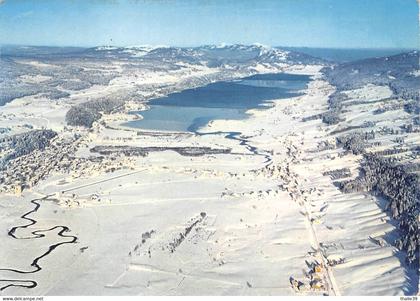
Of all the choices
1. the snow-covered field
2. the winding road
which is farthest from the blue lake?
the winding road

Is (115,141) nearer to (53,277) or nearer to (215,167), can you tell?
(215,167)

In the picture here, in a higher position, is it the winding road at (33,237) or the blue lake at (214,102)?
the blue lake at (214,102)

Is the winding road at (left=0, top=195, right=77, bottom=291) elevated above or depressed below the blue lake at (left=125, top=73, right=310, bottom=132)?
below

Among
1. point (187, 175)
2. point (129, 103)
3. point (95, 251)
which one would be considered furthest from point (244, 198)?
Answer: point (129, 103)

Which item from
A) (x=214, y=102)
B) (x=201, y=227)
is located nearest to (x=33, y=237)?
(x=201, y=227)

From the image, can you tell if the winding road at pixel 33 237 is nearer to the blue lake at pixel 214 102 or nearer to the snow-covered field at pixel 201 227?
the snow-covered field at pixel 201 227

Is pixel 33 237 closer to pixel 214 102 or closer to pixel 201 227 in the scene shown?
pixel 201 227

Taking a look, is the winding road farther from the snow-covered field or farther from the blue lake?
the blue lake

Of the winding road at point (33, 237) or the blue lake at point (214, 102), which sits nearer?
the winding road at point (33, 237)

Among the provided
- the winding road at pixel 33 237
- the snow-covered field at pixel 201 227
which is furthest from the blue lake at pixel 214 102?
the winding road at pixel 33 237
